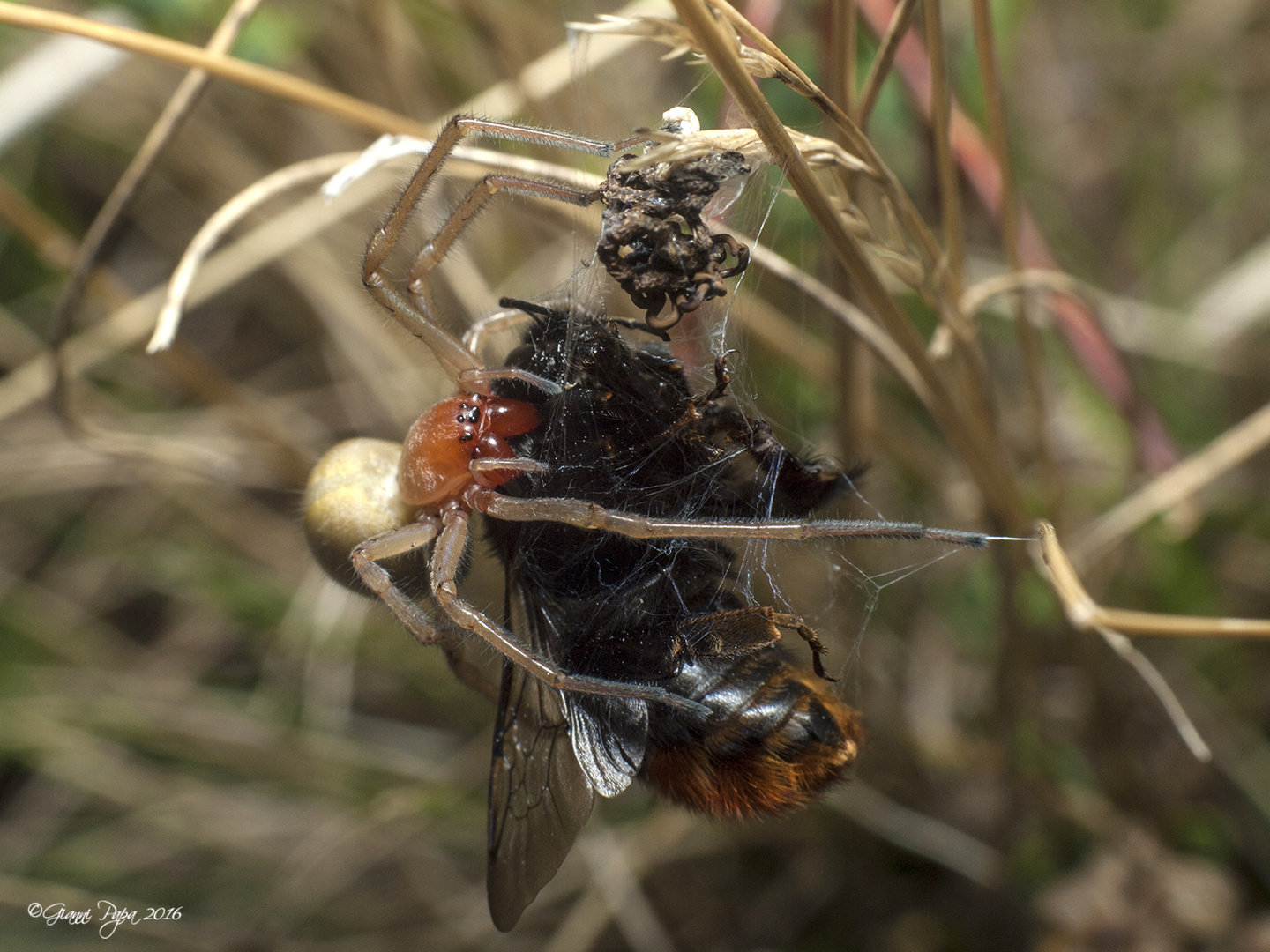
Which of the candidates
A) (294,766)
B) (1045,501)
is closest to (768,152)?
(1045,501)

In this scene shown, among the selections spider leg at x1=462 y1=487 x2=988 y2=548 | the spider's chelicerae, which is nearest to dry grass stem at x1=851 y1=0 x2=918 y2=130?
the spider's chelicerae

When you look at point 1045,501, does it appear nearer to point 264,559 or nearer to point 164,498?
point 264,559

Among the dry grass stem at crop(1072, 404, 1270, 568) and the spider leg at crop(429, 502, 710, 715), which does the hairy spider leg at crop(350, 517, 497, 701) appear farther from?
the dry grass stem at crop(1072, 404, 1270, 568)

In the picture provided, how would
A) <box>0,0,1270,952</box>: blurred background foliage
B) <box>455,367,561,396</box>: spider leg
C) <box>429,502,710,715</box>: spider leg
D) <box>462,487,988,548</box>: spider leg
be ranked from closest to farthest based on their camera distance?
<box>462,487,988,548</box>: spider leg, <box>429,502,710,715</box>: spider leg, <box>455,367,561,396</box>: spider leg, <box>0,0,1270,952</box>: blurred background foliage

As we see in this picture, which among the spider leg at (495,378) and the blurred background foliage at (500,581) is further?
the blurred background foliage at (500,581)
